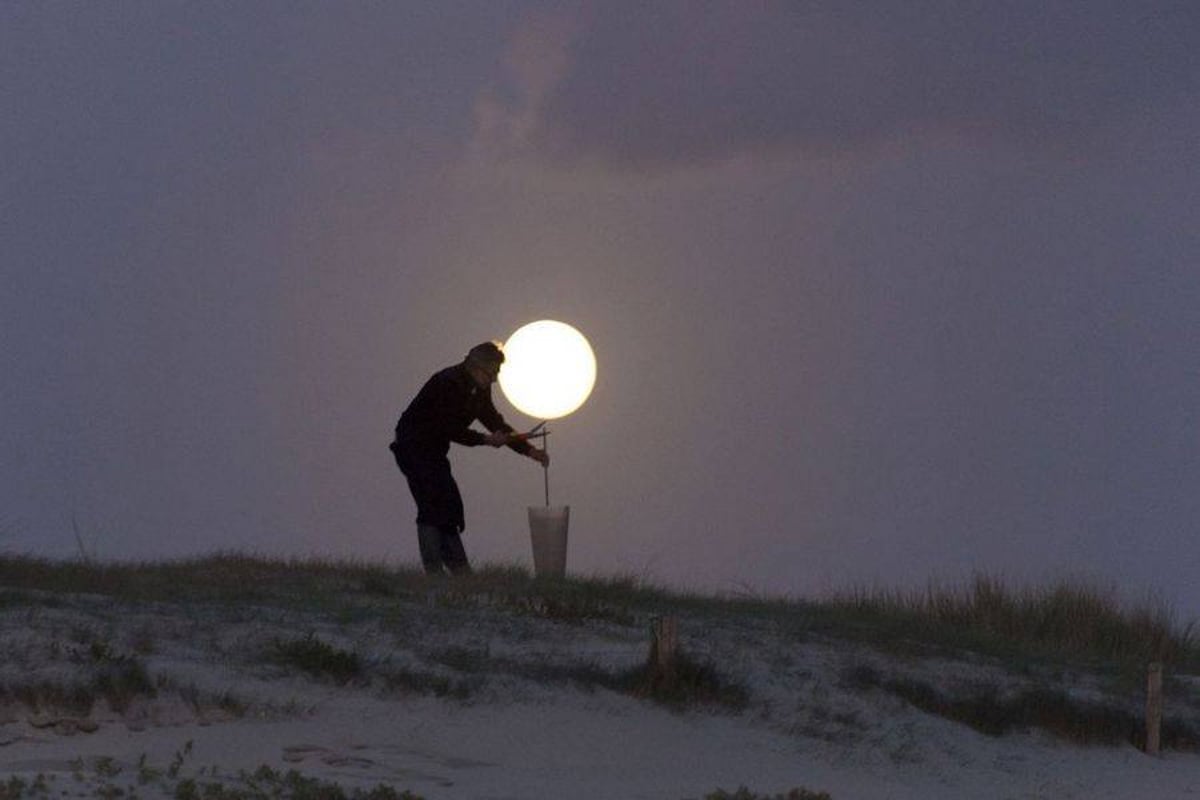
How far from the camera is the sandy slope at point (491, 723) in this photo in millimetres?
8938

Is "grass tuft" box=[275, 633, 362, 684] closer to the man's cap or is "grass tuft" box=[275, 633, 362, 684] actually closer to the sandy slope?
the sandy slope

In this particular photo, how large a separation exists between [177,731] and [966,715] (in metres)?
4.91

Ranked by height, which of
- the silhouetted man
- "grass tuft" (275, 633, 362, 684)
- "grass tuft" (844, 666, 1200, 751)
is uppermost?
the silhouetted man

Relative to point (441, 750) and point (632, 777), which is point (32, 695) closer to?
point (441, 750)

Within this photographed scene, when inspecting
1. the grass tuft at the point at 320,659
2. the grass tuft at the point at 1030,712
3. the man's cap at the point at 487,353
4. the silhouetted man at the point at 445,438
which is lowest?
the grass tuft at the point at 1030,712

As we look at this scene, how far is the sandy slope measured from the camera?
8.94 m

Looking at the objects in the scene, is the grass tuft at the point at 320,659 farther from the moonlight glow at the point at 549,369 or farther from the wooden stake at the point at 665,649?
the moonlight glow at the point at 549,369

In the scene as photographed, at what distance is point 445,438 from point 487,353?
2.56ft

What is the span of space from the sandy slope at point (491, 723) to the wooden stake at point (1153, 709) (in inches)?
5.2

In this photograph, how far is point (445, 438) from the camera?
51.6 feet

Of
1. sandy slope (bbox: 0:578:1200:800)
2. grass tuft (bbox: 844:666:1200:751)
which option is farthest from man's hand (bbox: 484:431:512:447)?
grass tuft (bbox: 844:666:1200:751)

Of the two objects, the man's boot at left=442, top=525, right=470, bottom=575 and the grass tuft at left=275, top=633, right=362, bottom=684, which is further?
the man's boot at left=442, top=525, right=470, bottom=575

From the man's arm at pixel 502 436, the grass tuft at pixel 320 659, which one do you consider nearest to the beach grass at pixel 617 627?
the grass tuft at pixel 320 659

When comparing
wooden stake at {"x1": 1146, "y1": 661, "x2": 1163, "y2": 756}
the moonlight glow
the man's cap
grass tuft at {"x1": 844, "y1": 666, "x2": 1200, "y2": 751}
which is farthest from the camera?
the man's cap
